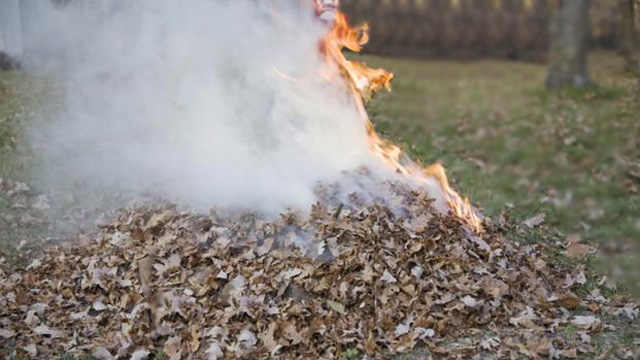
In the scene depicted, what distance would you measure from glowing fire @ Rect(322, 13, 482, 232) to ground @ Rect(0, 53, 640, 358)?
4.04ft

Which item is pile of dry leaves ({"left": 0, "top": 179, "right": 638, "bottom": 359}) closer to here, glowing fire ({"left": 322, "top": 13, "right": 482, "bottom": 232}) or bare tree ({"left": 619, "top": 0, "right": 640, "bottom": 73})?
glowing fire ({"left": 322, "top": 13, "right": 482, "bottom": 232})

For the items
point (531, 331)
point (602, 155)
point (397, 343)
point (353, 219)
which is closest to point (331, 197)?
point (353, 219)

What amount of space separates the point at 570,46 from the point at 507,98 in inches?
67.8

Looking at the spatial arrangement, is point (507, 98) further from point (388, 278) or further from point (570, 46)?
point (388, 278)

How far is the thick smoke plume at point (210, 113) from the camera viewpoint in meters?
7.02

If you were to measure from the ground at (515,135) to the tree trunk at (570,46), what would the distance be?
352 millimetres

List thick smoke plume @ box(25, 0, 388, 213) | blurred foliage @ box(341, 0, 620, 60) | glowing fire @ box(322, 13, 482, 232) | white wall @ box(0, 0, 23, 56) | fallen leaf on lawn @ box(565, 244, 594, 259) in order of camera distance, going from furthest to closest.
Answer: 1. blurred foliage @ box(341, 0, 620, 60)
2. white wall @ box(0, 0, 23, 56)
3. fallen leaf on lawn @ box(565, 244, 594, 259)
4. glowing fire @ box(322, 13, 482, 232)
5. thick smoke plume @ box(25, 0, 388, 213)

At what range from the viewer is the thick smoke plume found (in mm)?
7016

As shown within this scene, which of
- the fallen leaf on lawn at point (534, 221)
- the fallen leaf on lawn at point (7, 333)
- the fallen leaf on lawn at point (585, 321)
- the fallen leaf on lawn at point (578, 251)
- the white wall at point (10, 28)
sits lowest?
the fallen leaf on lawn at point (7, 333)

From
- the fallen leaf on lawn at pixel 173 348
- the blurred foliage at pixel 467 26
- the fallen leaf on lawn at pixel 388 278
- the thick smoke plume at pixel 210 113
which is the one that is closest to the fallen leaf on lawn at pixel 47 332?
the fallen leaf on lawn at pixel 173 348

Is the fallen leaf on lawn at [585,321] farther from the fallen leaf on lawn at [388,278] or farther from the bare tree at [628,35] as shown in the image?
the bare tree at [628,35]

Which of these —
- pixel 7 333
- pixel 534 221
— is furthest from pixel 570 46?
pixel 7 333

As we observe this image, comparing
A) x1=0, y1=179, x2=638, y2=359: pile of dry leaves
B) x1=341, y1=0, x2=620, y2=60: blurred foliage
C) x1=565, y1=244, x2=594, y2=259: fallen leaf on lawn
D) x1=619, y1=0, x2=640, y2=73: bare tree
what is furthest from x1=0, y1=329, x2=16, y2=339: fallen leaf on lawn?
x1=619, y1=0, x2=640, y2=73: bare tree

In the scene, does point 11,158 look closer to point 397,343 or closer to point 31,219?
point 31,219
